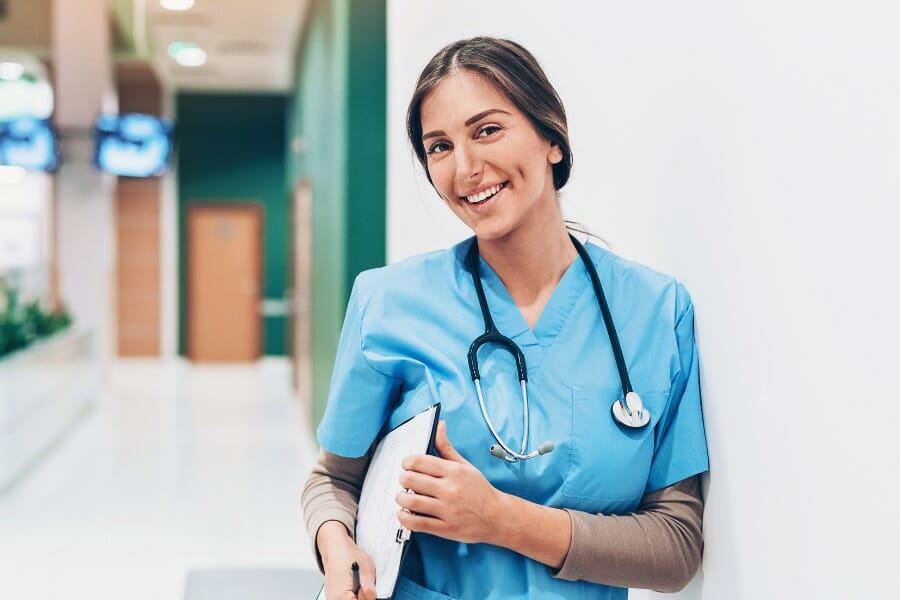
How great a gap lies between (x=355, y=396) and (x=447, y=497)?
0.21 meters

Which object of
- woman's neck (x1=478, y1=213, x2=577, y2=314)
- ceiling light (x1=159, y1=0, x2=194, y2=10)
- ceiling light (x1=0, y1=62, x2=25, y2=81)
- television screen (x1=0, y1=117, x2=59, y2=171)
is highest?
ceiling light (x1=159, y1=0, x2=194, y2=10)

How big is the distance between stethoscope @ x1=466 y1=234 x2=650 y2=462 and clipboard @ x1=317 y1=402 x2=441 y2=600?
7 centimetres

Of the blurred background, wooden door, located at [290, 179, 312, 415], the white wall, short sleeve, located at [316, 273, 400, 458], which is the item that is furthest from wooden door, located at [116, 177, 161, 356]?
short sleeve, located at [316, 273, 400, 458]

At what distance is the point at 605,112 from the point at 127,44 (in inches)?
309

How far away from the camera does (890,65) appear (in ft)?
2.45

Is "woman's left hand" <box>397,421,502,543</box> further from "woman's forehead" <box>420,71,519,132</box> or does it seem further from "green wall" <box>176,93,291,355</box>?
"green wall" <box>176,93,291,355</box>

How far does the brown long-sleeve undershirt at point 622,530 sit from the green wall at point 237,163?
11490mm

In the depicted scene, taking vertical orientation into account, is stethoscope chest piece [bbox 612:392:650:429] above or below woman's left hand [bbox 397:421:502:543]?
above

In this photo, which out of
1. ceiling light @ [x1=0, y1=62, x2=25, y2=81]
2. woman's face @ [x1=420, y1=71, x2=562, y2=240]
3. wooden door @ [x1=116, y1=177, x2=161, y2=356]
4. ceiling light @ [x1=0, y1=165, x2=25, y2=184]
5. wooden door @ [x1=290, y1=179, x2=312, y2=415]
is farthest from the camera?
wooden door @ [x1=116, y1=177, x2=161, y2=356]

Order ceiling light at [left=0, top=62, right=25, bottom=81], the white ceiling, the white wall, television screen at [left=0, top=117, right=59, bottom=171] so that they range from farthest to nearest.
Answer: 1. ceiling light at [left=0, top=62, right=25, bottom=81]
2. television screen at [left=0, top=117, right=59, bottom=171]
3. the white ceiling
4. the white wall

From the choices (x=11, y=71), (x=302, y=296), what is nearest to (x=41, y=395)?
(x=302, y=296)

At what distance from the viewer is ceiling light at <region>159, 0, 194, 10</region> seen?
792cm

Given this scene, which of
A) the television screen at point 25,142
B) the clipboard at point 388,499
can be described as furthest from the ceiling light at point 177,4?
the clipboard at point 388,499

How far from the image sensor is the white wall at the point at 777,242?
0.78 m
